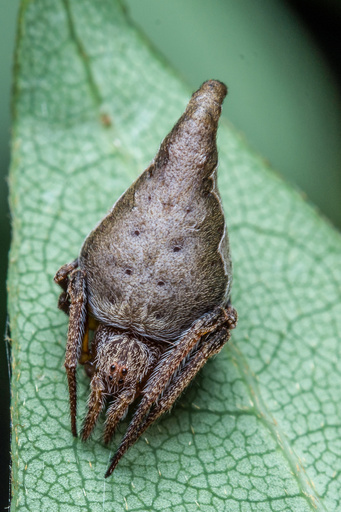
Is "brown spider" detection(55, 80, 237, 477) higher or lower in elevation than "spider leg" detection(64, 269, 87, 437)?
higher

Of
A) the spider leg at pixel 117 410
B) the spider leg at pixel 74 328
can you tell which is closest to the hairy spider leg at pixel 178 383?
the spider leg at pixel 117 410

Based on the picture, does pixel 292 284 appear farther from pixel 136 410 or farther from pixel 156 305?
pixel 136 410

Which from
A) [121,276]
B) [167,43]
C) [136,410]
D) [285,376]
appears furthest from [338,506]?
[167,43]

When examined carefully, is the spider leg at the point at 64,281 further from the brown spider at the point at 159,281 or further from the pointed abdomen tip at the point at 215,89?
the pointed abdomen tip at the point at 215,89

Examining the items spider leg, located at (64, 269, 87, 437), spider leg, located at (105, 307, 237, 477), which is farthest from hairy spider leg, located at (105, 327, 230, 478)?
spider leg, located at (64, 269, 87, 437)

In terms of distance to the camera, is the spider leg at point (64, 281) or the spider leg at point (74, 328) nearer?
the spider leg at point (74, 328)

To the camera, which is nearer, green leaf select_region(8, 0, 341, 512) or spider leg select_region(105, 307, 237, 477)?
spider leg select_region(105, 307, 237, 477)

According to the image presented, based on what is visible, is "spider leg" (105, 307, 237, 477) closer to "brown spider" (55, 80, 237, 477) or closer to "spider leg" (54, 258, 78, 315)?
"brown spider" (55, 80, 237, 477)

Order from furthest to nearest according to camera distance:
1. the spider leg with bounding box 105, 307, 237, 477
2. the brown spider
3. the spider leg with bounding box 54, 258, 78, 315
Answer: the spider leg with bounding box 54, 258, 78, 315 → the brown spider → the spider leg with bounding box 105, 307, 237, 477
